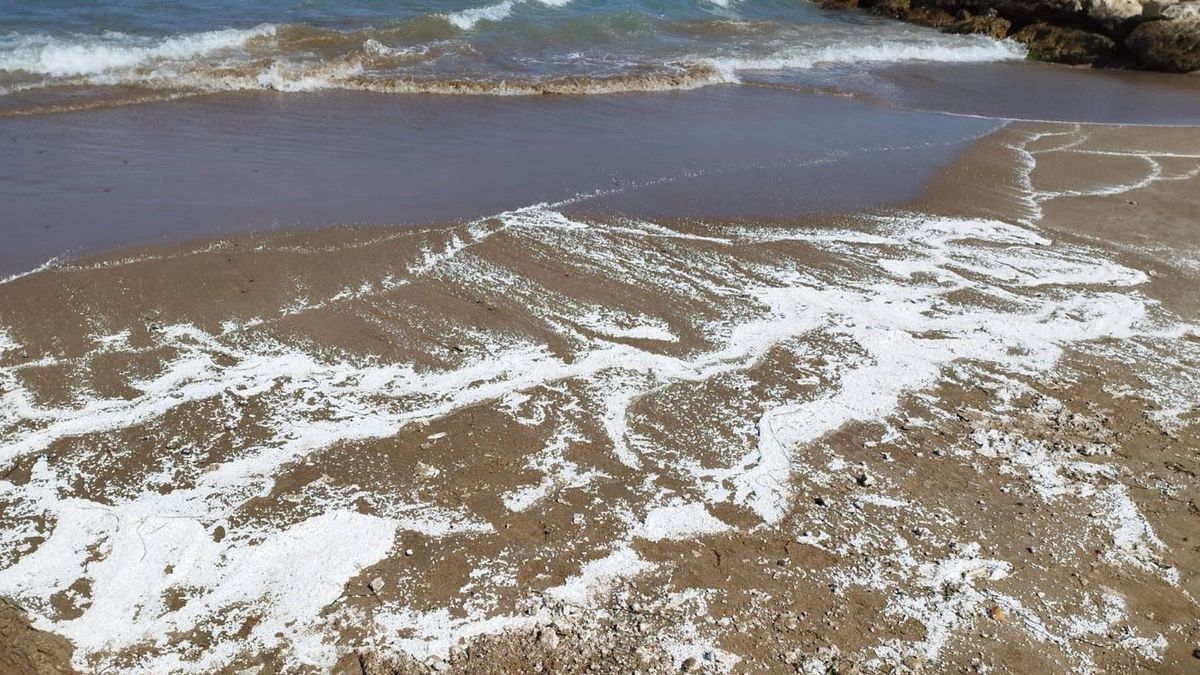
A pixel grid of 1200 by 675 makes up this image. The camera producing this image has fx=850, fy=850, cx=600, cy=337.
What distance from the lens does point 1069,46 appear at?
20.0 meters

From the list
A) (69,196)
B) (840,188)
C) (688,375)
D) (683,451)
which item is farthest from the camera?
(840,188)

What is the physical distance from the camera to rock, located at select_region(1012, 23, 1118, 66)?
19.7 m

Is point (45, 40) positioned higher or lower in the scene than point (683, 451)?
higher

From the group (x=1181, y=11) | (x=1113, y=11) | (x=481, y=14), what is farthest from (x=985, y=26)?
(x=481, y=14)

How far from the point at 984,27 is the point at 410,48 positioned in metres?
15.3

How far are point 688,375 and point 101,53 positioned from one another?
1183 centimetres

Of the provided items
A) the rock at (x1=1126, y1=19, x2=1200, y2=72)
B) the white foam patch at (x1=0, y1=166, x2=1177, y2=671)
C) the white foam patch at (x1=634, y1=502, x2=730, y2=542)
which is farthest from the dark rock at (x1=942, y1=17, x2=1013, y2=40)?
the white foam patch at (x1=634, y1=502, x2=730, y2=542)

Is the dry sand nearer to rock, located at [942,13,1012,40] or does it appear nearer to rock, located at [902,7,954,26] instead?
rock, located at [942,13,1012,40]

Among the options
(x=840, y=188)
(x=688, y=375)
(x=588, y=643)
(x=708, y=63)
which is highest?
(x=708, y=63)

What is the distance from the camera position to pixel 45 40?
43.7 ft

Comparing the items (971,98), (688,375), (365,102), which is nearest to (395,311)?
(688,375)

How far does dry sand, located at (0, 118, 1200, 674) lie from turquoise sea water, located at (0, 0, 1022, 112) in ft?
22.5

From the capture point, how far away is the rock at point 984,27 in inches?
853

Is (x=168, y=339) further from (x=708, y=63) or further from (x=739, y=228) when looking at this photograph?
(x=708, y=63)
